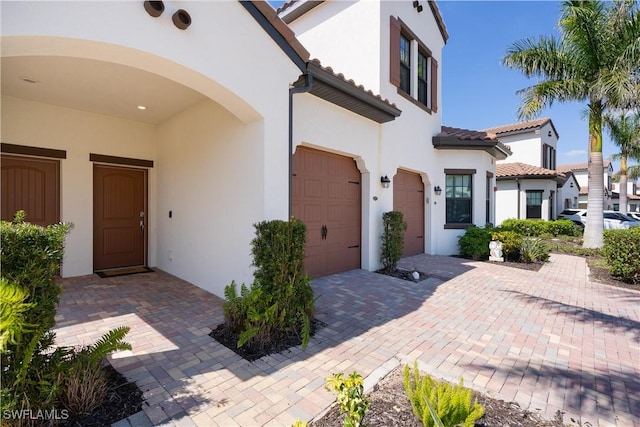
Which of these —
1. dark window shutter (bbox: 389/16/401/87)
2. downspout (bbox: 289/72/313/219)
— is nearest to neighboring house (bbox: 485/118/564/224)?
dark window shutter (bbox: 389/16/401/87)

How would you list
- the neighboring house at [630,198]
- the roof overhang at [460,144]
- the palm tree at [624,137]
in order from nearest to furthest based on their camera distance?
the roof overhang at [460,144] → the palm tree at [624,137] → the neighboring house at [630,198]

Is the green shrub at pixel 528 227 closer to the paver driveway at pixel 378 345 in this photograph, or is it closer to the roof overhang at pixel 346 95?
the paver driveway at pixel 378 345

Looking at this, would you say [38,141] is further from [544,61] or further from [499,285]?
[544,61]

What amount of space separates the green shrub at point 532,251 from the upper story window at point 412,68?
5.36 m

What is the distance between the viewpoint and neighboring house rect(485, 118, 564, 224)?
18172 millimetres

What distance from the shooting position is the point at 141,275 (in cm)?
679

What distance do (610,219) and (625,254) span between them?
16.0m

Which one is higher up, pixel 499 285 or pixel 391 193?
pixel 391 193

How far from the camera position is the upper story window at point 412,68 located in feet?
27.1

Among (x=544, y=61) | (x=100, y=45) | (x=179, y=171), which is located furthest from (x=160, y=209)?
(x=544, y=61)

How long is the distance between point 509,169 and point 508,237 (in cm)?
1196

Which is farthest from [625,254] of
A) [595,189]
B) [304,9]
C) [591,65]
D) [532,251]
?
[304,9]

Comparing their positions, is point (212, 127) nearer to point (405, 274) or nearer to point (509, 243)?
point (405, 274)

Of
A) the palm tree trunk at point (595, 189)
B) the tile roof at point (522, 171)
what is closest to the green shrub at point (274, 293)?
the palm tree trunk at point (595, 189)
